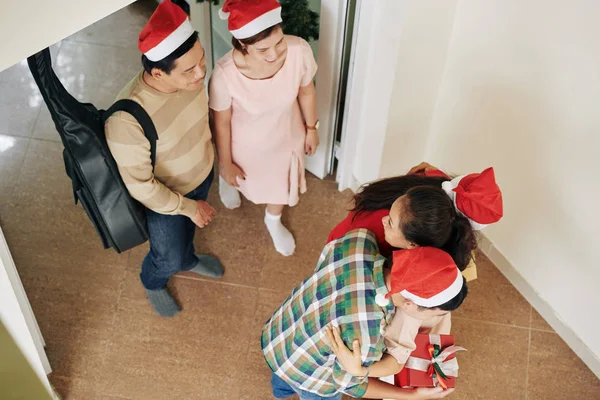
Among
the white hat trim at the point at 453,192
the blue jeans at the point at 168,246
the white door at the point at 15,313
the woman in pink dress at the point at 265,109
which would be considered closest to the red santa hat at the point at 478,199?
the white hat trim at the point at 453,192

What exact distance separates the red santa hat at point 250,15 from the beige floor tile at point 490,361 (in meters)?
1.27

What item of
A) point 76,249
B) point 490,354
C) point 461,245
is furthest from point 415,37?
point 76,249

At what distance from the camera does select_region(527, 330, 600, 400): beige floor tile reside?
231cm

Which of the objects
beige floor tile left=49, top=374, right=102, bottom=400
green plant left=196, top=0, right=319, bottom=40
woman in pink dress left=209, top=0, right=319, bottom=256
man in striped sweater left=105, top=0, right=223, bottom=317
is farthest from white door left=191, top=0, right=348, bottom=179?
beige floor tile left=49, top=374, right=102, bottom=400

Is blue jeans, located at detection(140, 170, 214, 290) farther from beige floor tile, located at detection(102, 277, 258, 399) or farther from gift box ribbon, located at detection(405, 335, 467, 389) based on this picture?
gift box ribbon, located at detection(405, 335, 467, 389)

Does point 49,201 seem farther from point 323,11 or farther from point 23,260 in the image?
point 323,11

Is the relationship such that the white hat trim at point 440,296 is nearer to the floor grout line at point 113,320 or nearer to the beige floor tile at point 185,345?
the beige floor tile at point 185,345

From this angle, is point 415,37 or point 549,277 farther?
point 549,277

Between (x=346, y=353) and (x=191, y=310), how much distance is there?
95 cm

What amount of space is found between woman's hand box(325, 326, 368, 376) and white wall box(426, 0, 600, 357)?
859 mm

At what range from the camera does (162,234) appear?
209 centimetres

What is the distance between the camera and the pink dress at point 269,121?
6.51ft

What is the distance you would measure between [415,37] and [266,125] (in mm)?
520

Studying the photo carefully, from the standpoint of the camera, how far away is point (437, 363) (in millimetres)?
1878
